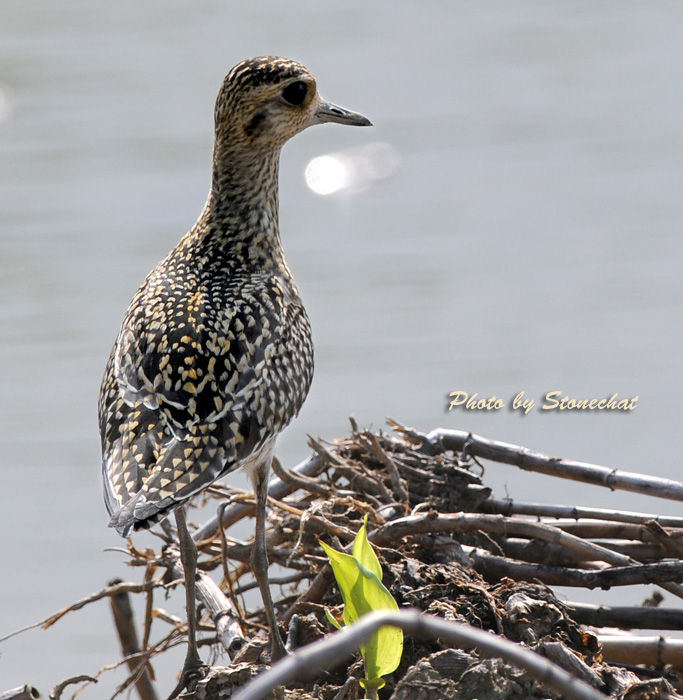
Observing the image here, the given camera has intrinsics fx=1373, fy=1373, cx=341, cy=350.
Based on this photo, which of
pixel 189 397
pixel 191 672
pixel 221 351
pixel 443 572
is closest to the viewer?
pixel 443 572

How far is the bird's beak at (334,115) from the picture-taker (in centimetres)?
658

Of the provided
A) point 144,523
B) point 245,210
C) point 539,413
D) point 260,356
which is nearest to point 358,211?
point 539,413

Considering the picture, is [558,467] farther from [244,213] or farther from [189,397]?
[244,213]

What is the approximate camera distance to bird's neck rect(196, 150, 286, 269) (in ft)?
20.1

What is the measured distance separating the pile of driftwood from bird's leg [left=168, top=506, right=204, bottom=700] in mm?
66

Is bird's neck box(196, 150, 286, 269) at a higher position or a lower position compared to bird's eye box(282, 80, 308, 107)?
lower

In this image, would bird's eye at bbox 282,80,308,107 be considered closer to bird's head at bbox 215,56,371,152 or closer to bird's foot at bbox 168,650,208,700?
bird's head at bbox 215,56,371,152

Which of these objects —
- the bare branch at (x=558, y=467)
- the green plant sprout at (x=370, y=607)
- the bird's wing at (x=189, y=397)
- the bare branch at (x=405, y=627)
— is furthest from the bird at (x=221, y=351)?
the bare branch at (x=405, y=627)

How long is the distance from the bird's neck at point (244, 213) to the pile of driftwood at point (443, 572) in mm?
950

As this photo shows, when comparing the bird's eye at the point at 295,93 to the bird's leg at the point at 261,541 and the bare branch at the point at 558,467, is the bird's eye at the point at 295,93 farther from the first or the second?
the bird's leg at the point at 261,541

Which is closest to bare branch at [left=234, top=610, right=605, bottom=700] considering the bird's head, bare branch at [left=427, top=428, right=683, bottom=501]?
bare branch at [left=427, top=428, right=683, bottom=501]

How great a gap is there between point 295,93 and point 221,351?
159 centimetres

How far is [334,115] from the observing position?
664 centimetres

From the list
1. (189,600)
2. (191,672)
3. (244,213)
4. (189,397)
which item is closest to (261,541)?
(189,600)
